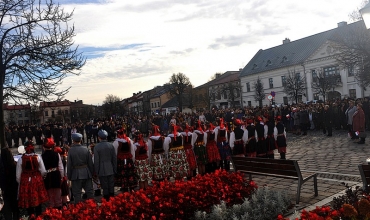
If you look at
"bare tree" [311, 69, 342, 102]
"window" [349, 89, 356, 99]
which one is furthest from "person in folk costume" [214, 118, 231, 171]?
"window" [349, 89, 356, 99]

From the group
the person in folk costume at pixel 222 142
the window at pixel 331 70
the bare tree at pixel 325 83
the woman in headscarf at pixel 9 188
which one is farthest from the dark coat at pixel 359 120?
the window at pixel 331 70

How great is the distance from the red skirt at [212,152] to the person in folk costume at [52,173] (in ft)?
14.4

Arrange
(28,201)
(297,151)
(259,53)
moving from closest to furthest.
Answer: (28,201) < (297,151) < (259,53)

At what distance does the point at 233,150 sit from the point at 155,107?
9693 centimetres

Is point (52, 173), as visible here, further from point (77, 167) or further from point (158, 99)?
point (158, 99)

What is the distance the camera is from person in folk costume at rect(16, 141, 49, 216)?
22.8 ft

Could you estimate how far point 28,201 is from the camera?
6941 mm

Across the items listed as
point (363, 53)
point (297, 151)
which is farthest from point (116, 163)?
point (363, 53)

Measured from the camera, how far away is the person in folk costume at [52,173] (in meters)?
7.43

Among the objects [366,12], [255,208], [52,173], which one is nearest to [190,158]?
[52,173]

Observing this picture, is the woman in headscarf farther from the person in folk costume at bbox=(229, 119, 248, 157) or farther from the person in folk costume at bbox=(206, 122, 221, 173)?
the person in folk costume at bbox=(229, 119, 248, 157)

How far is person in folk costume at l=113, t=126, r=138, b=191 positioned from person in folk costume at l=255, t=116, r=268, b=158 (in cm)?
416

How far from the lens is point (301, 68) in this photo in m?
55.8

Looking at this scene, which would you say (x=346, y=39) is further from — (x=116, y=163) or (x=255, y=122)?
(x=116, y=163)
